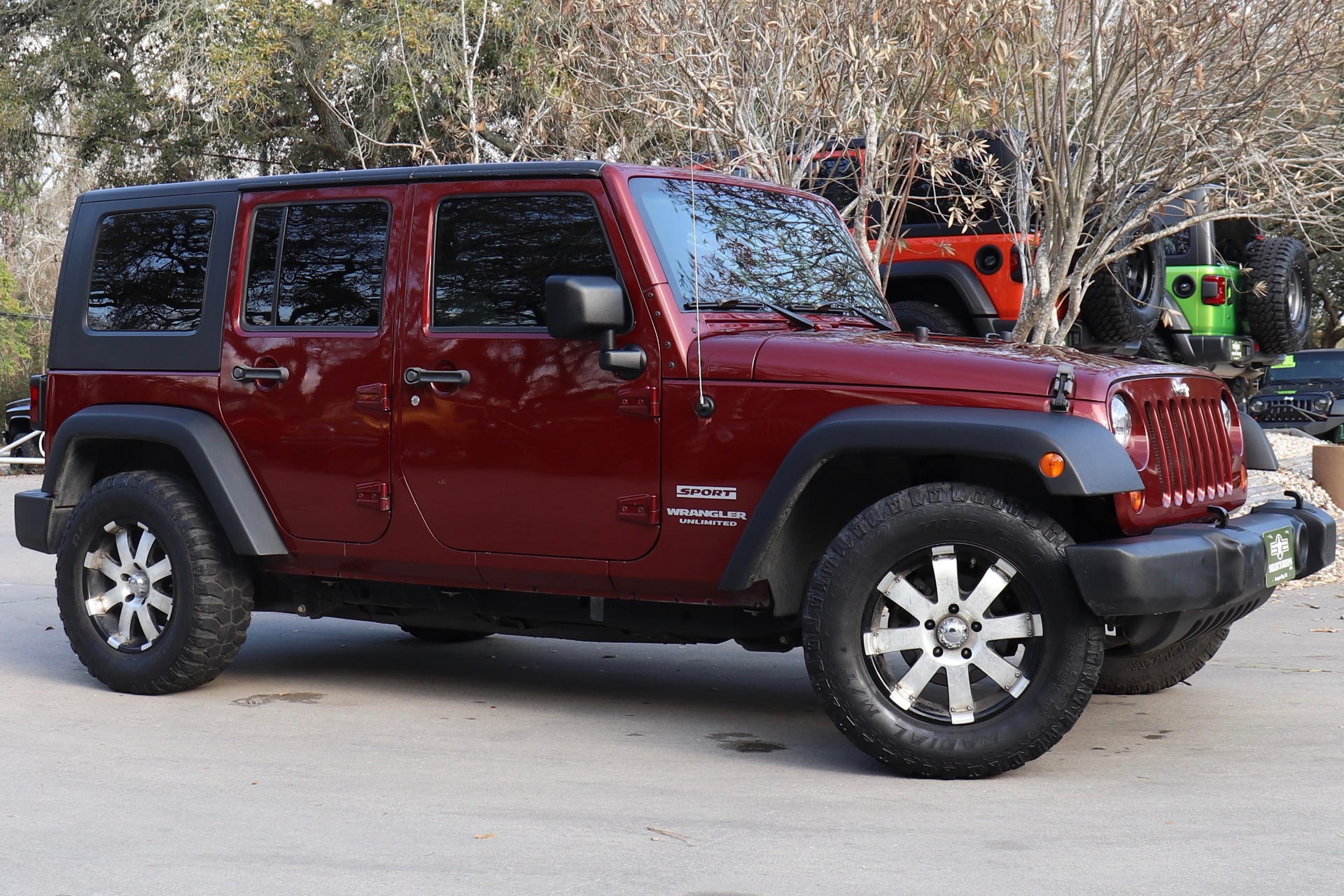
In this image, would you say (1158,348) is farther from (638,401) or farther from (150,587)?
(150,587)

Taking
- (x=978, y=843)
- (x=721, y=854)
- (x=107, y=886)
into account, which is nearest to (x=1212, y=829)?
(x=978, y=843)

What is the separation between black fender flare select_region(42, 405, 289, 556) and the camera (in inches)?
231

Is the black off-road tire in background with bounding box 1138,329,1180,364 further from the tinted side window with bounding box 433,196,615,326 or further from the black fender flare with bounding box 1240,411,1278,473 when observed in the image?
the tinted side window with bounding box 433,196,615,326

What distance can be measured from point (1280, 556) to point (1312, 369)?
15624 mm

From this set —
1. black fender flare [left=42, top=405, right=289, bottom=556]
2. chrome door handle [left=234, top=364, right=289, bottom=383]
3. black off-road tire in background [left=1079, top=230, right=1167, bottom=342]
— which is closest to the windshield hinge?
chrome door handle [left=234, top=364, right=289, bottom=383]

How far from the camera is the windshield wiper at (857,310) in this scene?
5672mm

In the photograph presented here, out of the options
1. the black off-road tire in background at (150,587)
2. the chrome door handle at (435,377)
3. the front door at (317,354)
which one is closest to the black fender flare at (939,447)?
the chrome door handle at (435,377)

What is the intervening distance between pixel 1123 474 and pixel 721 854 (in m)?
1.66

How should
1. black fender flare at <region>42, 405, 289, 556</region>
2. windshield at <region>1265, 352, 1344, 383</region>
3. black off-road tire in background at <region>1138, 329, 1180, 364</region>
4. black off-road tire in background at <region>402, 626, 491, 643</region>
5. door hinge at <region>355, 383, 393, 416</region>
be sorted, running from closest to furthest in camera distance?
door hinge at <region>355, 383, 393, 416</region>, black fender flare at <region>42, 405, 289, 556</region>, black off-road tire in background at <region>402, 626, 491, 643</region>, black off-road tire in background at <region>1138, 329, 1180, 364</region>, windshield at <region>1265, 352, 1344, 383</region>

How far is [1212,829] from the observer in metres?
4.19

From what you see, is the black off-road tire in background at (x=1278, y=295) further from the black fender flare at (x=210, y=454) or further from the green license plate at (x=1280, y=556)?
the black fender flare at (x=210, y=454)

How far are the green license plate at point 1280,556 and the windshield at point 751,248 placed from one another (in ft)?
5.48

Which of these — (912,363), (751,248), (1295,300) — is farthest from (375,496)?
(1295,300)

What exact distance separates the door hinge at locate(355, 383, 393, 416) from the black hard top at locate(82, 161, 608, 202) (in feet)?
2.62
